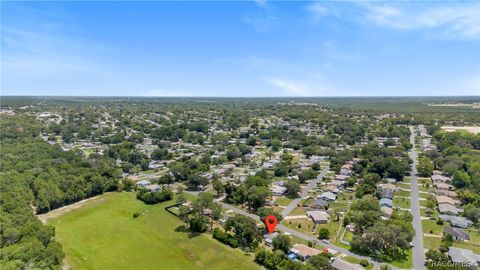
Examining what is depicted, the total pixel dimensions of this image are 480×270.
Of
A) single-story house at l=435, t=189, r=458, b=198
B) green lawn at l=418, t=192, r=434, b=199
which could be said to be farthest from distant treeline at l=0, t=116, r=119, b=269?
single-story house at l=435, t=189, r=458, b=198

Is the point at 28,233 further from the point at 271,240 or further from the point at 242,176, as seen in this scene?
the point at 242,176

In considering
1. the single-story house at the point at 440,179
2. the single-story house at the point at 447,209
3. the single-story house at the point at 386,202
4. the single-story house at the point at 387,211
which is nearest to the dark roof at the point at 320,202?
the single-story house at the point at 387,211

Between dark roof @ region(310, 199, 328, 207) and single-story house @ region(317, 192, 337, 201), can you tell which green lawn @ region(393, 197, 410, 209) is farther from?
dark roof @ region(310, 199, 328, 207)

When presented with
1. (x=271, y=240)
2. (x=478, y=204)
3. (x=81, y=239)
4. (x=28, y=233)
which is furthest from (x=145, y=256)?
(x=478, y=204)

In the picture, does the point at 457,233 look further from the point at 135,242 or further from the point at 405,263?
the point at 135,242

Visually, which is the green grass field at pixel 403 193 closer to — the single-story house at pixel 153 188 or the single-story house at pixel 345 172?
the single-story house at pixel 345 172
